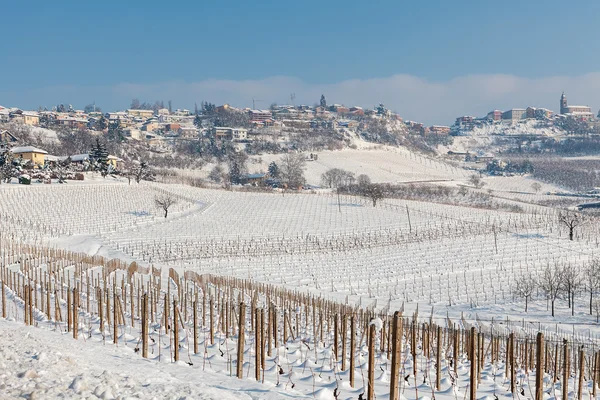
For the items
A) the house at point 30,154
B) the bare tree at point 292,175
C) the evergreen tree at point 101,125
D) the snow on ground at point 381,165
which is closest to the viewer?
the house at point 30,154

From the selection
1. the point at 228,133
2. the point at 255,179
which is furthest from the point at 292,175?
the point at 228,133

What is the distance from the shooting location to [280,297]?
620 inches

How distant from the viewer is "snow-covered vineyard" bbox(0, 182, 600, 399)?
7078 mm

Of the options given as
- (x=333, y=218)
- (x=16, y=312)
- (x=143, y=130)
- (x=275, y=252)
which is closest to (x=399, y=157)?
(x=143, y=130)

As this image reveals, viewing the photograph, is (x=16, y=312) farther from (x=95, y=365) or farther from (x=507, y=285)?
(x=507, y=285)

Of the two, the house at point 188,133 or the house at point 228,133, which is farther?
the house at point 188,133

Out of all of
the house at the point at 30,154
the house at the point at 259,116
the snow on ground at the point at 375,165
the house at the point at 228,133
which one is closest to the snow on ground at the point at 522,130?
the snow on ground at the point at 375,165

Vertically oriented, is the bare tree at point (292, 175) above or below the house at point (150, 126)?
below

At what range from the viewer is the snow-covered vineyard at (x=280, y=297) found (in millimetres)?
7078

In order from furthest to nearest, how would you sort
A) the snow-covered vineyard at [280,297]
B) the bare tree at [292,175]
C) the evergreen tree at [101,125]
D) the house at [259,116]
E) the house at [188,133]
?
1. the house at [259,116]
2. the house at [188,133]
3. the evergreen tree at [101,125]
4. the bare tree at [292,175]
5. the snow-covered vineyard at [280,297]

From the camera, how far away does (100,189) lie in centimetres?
5291

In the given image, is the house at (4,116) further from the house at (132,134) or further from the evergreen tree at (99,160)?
the evergreen tree at (99,160)

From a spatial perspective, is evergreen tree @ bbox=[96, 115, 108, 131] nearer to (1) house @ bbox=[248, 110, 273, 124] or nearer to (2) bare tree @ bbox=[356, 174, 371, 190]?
(1) house @ bbox=[248, 110, 273, 124]

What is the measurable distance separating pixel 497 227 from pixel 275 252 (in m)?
19.4
